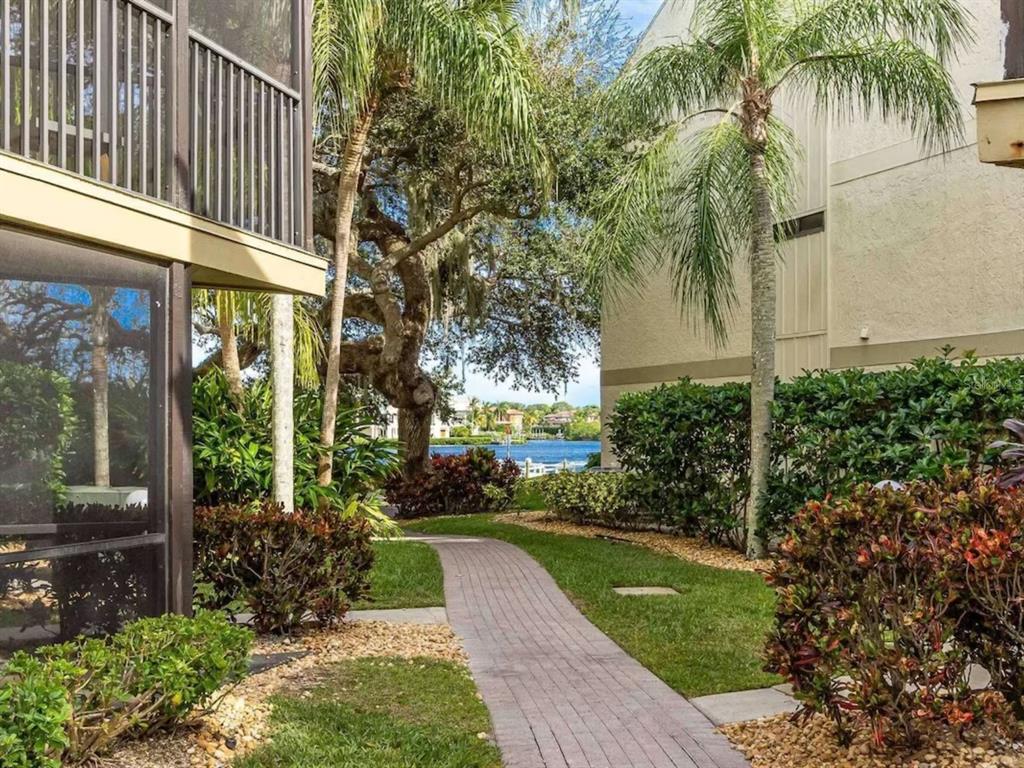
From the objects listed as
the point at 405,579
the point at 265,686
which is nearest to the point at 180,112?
the point at 265,686

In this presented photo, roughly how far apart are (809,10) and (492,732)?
8.73 m

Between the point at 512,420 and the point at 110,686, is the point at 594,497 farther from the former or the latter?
the point at 512,420

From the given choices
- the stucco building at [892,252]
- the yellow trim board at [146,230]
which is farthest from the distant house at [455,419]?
the yellow trim board at [146,230]

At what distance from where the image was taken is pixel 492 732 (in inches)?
206

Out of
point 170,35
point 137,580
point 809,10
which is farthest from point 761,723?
point 809,10

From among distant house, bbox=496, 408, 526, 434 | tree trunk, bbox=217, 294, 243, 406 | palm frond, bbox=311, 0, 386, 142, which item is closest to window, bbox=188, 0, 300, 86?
palm frond, bbox=311, 0, 386, 142

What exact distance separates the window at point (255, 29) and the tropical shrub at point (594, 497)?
8.72 meters

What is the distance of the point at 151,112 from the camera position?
5.67 meters

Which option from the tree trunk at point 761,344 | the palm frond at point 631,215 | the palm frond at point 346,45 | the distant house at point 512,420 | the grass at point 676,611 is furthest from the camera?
the distant house at point 512,420

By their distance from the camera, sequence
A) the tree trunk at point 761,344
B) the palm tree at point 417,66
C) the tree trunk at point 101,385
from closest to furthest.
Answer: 1. the tree trunk at point 101,385
2. the palm tree at point 417,66
3. the tree trunk at point 761,344

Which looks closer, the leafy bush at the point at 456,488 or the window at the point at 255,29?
the window at the point at 255,29

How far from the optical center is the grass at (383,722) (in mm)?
4727

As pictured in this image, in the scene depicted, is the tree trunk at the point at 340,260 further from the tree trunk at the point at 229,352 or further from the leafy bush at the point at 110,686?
the leafy bush at the point at 110,686

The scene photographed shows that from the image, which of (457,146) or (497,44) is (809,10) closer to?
(497,44)
